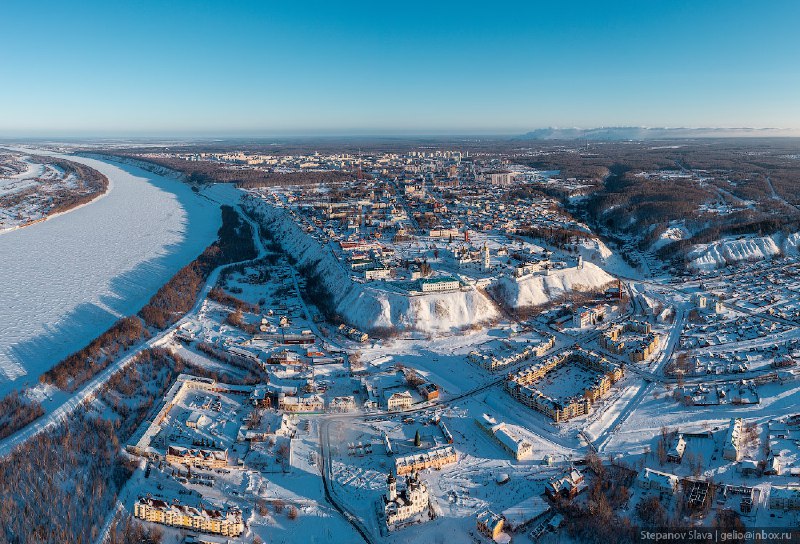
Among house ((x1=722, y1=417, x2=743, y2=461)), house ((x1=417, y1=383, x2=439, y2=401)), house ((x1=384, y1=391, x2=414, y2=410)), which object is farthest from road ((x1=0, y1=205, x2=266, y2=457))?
house ((x1=722, y1=417, x2=743, y2=461))

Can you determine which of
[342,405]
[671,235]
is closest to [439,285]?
[342,405]

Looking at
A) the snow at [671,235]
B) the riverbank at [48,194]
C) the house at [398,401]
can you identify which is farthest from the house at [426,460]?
the riverbank at [48,194]

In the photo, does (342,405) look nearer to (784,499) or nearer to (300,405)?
(300,405)

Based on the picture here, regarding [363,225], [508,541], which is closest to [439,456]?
[508,541]

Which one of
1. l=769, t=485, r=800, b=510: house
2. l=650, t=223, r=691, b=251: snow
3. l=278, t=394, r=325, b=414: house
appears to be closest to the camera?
l=769, t=485, r=800, b=510: house

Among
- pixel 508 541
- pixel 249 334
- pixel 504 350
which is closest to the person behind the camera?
pixel 508 541

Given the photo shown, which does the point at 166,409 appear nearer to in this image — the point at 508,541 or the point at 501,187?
the point at 508,541

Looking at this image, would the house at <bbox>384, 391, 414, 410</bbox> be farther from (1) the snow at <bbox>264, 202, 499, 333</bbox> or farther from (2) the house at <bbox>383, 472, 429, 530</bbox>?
(1) the snow at <bbox>264, 202, 499, 333</bbox>
